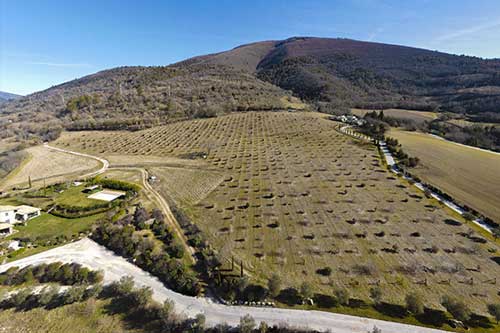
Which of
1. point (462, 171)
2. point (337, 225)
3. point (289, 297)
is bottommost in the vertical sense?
point (289, 297)

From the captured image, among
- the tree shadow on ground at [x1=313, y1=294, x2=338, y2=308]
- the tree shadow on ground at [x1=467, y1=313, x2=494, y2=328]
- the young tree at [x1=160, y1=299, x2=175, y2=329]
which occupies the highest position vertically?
the tree shadow on ground at [x1=467, y1=313, x2=494, y2=328]

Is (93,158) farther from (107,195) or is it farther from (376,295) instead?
(376,295)

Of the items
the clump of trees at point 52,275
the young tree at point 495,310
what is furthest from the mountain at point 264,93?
the young tree at point 495,310

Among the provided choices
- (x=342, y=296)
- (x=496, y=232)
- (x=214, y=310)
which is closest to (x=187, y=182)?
(x=214, y=310)

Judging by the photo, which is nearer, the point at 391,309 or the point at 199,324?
the point at 199,324

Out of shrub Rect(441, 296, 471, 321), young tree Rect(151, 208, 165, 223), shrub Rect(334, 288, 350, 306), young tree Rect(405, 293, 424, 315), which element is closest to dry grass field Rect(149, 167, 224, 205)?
young tree Rect(151, 208, 165, 223)

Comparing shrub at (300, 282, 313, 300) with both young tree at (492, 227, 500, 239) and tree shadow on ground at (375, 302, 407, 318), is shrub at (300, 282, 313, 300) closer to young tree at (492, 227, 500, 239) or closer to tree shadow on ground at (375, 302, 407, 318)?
tree shadow on ground at (375, 302, 407, 318)

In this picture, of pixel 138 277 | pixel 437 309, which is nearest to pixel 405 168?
pixel 437 309
